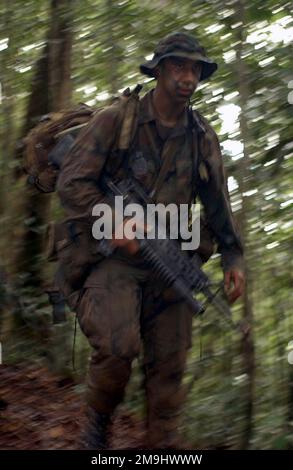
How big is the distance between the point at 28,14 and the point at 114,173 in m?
3.66

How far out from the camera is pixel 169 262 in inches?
213

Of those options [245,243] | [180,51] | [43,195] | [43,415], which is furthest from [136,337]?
[43,195]

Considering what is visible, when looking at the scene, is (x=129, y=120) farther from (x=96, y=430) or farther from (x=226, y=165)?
(x=226, y=165)

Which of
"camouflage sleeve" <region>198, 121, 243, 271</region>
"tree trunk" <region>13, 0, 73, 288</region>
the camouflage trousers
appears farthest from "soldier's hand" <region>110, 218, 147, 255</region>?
"tree trunk" <region>13, 0, 73, 288</region>

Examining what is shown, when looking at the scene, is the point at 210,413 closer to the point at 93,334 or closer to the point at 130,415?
the point at 130,415

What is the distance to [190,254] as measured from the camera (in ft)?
18.6

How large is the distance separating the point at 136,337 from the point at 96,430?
0.58 m

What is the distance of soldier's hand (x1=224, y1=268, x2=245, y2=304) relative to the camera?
5562mm

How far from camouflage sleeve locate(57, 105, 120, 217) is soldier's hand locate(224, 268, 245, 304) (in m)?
0.79

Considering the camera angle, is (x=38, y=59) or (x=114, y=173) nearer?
(x=114, y=173)

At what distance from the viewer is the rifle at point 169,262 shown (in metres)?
5.40

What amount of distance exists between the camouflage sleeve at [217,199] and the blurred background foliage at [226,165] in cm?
109

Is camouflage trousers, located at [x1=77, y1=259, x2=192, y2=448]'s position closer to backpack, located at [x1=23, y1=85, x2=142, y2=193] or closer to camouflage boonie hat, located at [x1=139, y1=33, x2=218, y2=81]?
backpack, located at [x1=23, y1=85, x2=142, y2=193]
